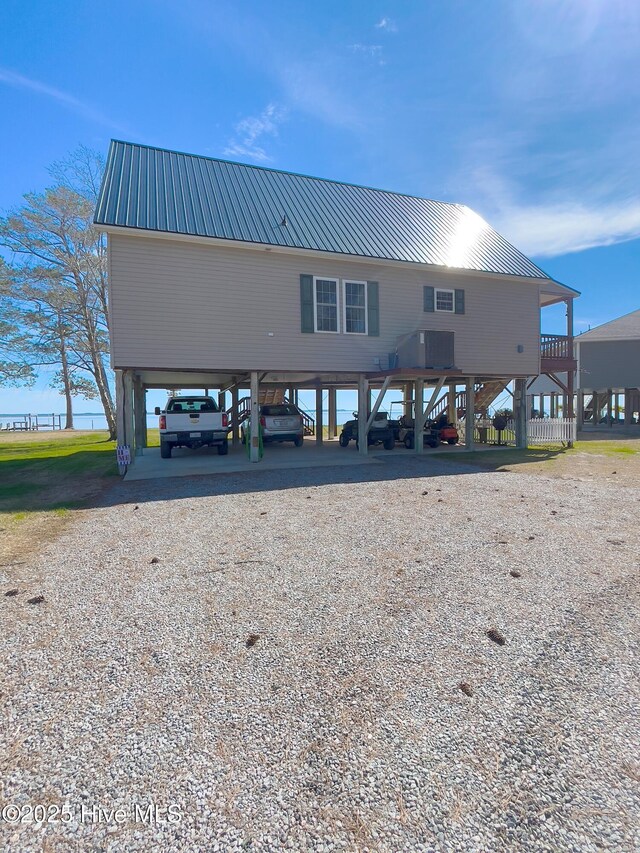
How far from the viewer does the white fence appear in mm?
→ 18219

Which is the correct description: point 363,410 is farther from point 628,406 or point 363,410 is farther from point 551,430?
point 628,406

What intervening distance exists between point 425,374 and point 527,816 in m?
12.9

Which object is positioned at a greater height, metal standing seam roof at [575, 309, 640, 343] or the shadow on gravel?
metal standing seam roof at [575, 309, 640, 343]

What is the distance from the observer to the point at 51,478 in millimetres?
11336

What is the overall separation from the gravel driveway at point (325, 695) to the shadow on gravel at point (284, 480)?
10.3ft

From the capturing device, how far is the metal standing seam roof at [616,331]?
28.9 m

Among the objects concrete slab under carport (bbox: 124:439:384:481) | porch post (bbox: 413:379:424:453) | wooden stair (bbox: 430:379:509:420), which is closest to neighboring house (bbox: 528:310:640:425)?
wooden stair (bbox: 430:379:509:420)

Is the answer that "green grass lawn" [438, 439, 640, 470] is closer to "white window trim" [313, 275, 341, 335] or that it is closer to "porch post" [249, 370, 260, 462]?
"white window trim" [313, 275, 341, 335]

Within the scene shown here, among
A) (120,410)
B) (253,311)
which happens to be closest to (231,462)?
(120,410)

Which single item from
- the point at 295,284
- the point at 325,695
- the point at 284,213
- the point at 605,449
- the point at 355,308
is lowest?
the point at 325,695

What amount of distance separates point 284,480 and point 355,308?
6574mm

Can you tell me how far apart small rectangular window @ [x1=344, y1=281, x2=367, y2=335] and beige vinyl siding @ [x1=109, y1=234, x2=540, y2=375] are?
235 mm

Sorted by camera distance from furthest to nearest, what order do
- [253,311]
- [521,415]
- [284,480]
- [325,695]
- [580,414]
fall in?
[580,414] → [521,415] → [253,311] → [284,480] → [325,695]

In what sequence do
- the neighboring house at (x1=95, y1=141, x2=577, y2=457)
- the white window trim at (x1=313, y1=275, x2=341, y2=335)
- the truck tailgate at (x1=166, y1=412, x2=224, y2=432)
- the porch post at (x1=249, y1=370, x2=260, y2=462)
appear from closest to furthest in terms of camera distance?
the neighboring house at (x1=95, y1=141, x2=577, y2=457), the porch post at (x1=249, y1=370, x2=260, y2=462), the white window trim at (x1=313, y1=275, x2=341, y2=335), the truck tailgate at (x1=166, y1=412, x2=224, y2=432)
